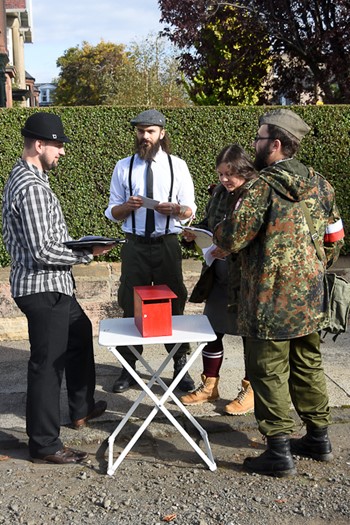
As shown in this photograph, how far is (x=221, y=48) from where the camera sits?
44.6 ft

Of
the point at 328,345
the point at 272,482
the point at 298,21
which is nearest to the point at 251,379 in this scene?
the point at 272,482

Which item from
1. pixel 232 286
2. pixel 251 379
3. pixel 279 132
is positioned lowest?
pixel 251 379

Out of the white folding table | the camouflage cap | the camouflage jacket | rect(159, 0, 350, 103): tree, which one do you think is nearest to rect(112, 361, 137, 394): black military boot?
the white folding table

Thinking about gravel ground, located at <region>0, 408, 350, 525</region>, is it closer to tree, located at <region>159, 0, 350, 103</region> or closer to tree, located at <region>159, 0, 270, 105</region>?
tree, located at <region>159, 0, 350, 103</region>

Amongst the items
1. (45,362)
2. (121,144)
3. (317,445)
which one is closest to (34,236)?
(45,362)

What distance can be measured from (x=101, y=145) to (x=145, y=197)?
3.02m

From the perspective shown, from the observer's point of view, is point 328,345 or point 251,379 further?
point 328,345

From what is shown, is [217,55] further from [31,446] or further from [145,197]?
[31,446]

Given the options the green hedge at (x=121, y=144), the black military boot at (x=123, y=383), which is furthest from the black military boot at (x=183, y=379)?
the green hedge at (x=121, y=144)

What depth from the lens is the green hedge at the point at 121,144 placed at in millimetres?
7910

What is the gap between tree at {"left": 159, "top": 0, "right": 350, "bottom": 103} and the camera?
12.2m

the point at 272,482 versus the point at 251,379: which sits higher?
the point at 251,379

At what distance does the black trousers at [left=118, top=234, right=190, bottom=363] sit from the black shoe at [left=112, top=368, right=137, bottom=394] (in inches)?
7.4

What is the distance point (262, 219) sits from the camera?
13.0 feet
